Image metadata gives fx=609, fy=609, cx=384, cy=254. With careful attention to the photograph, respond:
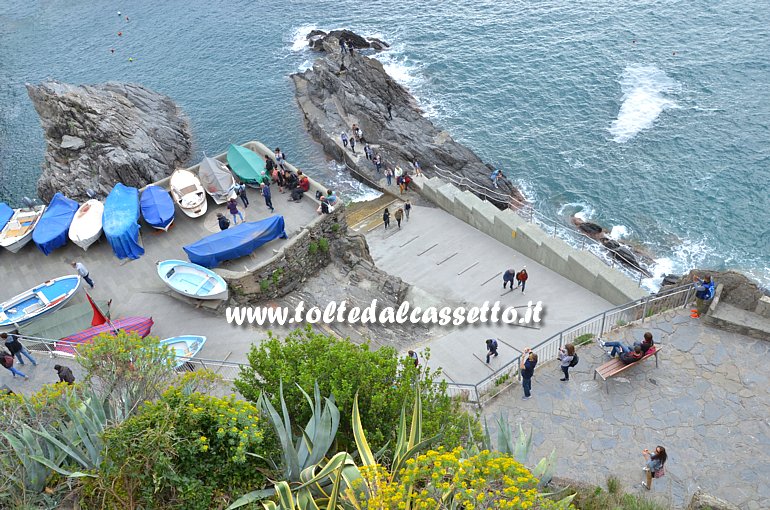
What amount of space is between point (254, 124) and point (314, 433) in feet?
127

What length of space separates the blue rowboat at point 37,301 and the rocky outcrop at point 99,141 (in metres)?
14.3

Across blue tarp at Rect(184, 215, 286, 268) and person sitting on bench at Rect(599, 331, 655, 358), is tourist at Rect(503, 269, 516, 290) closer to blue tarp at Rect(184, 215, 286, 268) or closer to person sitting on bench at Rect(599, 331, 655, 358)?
person sitting on bench at Rect(599, 331, 655, 358)

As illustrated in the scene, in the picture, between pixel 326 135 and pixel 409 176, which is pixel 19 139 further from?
pixel 409 176

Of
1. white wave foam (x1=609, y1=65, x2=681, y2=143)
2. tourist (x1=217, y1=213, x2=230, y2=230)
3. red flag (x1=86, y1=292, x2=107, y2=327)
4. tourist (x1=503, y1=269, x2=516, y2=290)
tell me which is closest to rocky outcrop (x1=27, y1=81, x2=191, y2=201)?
tourist (x1=217, y1=213, x2=230, y2=230)

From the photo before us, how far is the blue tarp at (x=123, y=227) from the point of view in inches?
1004

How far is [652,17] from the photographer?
183 feet

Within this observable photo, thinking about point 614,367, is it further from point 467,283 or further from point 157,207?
point 157,207

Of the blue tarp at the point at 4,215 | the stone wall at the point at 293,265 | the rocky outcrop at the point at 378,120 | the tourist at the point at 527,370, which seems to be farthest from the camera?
the rocky outcrop at the point at 378,120

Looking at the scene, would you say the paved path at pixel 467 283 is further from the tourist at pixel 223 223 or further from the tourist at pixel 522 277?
the tourist at pixel 223 223

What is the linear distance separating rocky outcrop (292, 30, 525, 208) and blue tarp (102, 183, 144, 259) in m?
15.7

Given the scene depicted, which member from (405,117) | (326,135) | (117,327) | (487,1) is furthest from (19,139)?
(487,1)

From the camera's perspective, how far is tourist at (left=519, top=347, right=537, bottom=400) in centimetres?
1605

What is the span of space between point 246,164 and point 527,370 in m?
19.3

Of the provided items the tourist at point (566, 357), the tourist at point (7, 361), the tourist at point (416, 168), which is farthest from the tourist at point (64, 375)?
the tourist at point (416, 168)
